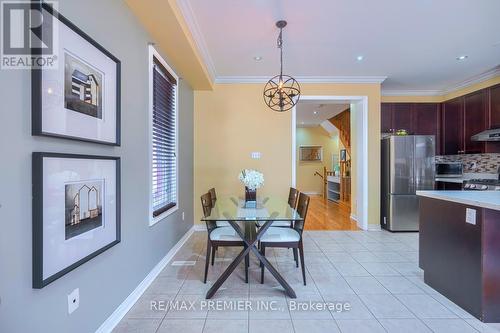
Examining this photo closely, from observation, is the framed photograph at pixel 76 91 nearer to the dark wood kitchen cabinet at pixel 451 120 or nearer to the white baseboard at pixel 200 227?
the white baseboard at pixel 200 227

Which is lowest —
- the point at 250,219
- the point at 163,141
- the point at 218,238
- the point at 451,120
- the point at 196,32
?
the point at 218,238

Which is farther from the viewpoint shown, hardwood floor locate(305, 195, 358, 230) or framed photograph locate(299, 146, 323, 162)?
framed photograph locate(299, 146, 323, 162)

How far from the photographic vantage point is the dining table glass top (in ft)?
7.25

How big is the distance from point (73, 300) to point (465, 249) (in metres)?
2.76

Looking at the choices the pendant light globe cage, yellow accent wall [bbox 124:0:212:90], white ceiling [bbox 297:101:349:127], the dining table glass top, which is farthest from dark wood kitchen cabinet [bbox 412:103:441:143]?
yellow accent wall [bbox 124:0:212:90]

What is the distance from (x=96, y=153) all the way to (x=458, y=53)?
4395 millimetres

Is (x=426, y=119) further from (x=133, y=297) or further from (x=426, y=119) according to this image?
(x=133, y=297)

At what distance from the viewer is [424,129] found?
16.3ft

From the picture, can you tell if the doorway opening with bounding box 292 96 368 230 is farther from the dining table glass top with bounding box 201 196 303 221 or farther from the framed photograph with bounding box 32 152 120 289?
the framed photograph with bounding box 32 152 120 289

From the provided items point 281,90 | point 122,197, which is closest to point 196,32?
point 281,90

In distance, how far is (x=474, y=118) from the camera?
4242mm

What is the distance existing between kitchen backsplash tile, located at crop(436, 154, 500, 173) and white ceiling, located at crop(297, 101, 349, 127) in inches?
93.9

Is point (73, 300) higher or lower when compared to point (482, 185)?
lower

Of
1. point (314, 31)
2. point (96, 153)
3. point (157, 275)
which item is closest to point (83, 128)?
point (96, 153)
